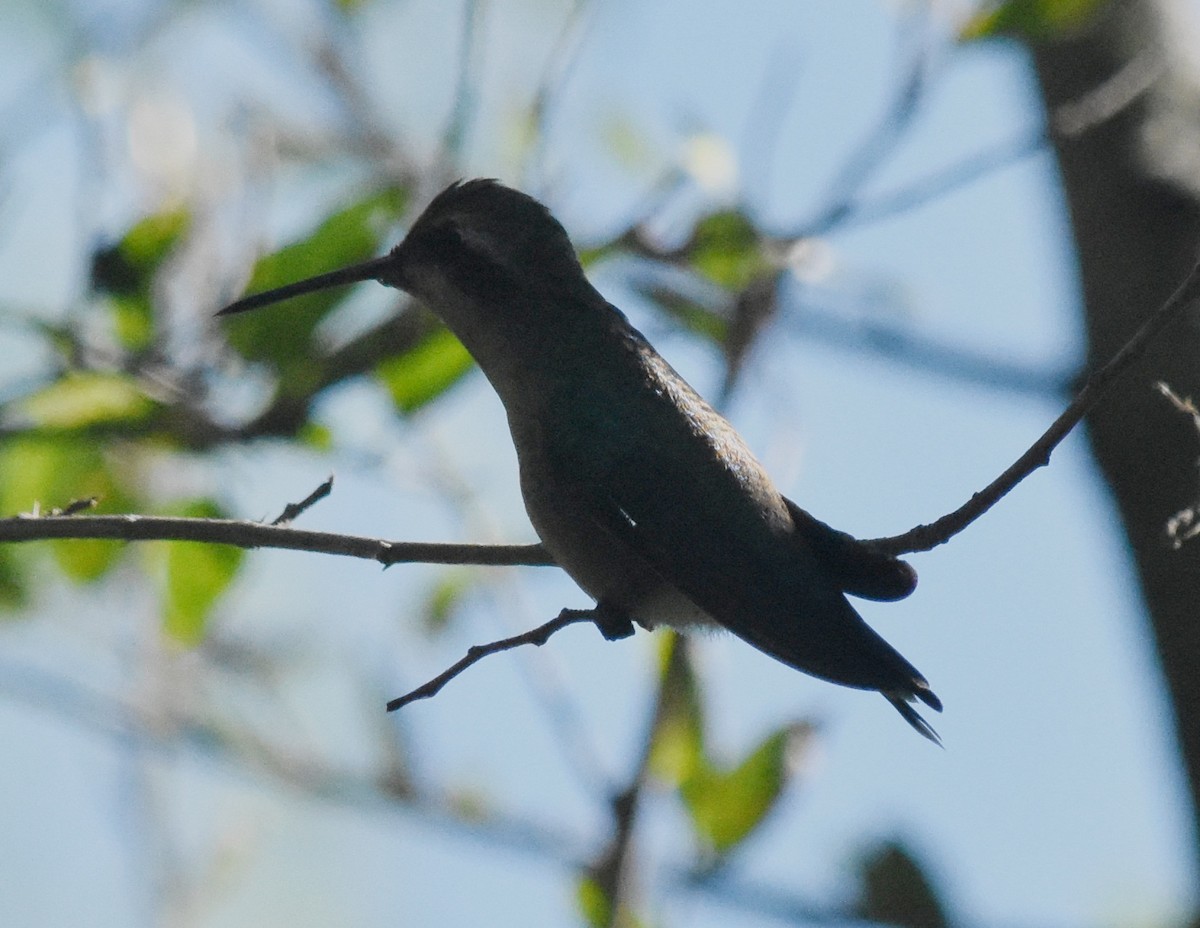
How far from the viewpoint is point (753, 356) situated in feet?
13.9


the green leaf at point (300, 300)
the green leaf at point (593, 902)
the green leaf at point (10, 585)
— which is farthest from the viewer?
the green leaf at point (10, 585)

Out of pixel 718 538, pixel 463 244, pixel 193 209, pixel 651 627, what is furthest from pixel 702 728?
pixel 193 209

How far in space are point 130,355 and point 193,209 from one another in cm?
84

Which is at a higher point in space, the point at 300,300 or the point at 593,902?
the point at 300,300

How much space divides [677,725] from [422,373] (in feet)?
3.87

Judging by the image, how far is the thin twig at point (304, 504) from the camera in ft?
8.05

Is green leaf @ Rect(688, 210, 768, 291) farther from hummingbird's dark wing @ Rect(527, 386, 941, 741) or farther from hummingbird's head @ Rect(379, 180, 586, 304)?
hummingbird's dark wing @ Rect(527, 386, 941, 741)

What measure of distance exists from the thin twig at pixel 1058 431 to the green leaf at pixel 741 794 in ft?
4.24

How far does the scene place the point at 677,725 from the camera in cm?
382

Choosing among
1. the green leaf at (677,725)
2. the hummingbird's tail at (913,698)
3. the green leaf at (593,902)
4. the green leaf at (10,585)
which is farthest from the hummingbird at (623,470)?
the green leaf at (10,585)

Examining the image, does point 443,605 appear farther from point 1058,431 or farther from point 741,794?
point 1058,431

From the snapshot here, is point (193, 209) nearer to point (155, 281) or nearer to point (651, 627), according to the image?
point (155, 281)

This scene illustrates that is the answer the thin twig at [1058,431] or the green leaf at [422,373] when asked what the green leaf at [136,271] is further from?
the thin twig at [1058,431]

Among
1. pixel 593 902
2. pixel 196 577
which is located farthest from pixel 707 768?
pixel 196 577
